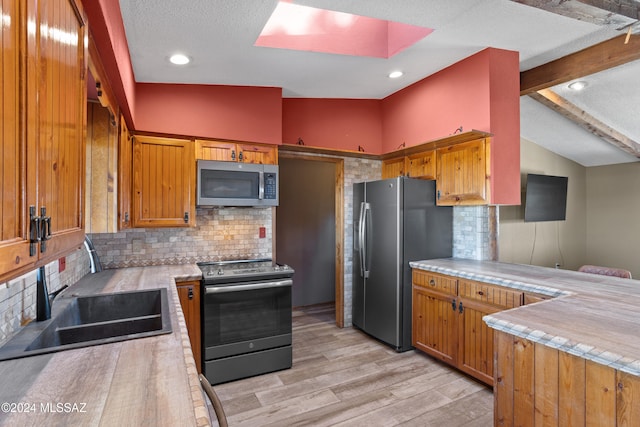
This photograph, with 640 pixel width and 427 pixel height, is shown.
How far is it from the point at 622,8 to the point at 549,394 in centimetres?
220

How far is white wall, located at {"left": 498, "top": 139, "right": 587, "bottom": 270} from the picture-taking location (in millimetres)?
5069

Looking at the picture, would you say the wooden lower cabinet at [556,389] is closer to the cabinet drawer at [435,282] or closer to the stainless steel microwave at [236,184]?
the cabinet drawer at [435,282]

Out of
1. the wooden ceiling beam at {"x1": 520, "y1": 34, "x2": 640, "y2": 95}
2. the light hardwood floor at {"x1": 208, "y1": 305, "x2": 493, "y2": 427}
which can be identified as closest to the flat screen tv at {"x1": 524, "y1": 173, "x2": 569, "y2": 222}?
the wooden ceiling beam at {"x1": 520, "y1": 34, "x2": 640, "y2": 95}

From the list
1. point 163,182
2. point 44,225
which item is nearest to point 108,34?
point 44,225

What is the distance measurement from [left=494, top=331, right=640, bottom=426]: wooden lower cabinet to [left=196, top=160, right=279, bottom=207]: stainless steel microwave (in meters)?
2.17

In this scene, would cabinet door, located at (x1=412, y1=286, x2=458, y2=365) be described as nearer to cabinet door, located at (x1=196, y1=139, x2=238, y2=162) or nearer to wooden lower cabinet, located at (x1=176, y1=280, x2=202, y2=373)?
wooden lower cabinet, located at (x1=176, y1=280, x2=202, y2=373)

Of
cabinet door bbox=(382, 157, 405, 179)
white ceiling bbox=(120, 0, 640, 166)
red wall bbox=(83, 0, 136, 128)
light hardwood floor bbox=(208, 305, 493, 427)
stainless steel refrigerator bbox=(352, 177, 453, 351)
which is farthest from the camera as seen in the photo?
cabinet door bbox=(382, 157, 405, 179)

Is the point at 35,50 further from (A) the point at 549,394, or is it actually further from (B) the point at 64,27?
(A) the point at 549,394

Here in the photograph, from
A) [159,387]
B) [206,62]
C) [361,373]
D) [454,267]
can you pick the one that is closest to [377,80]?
[206,62]

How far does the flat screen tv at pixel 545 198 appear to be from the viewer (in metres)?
5.03

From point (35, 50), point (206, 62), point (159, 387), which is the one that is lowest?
point (159, 387)

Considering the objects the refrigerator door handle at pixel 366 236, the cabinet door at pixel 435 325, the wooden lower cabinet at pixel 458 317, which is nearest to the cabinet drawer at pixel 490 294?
the wooden lower cabinet at pixel 458 317

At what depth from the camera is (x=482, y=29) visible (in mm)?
2537

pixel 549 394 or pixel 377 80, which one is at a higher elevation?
pixel 377 80
